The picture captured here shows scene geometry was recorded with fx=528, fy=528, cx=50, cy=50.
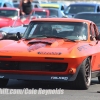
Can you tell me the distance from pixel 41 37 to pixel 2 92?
208 centimetres

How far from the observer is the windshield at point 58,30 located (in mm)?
10977

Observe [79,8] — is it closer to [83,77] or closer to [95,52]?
[95,52]

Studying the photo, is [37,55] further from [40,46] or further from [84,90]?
[84,90]

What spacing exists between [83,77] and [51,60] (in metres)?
0.72

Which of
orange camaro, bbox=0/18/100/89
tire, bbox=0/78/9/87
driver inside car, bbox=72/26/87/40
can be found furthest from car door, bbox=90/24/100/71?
tire, bbox=0/78/9/87

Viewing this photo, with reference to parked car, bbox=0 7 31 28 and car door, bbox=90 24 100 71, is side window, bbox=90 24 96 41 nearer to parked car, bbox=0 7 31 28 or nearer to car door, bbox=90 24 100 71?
car door, bbox=90 24 100 71

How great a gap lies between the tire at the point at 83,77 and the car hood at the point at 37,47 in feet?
1.36

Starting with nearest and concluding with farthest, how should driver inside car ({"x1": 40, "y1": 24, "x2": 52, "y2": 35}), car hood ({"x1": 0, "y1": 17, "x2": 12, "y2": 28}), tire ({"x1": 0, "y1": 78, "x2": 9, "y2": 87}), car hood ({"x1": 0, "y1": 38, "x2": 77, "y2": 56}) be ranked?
car hood ({"x1": 0, "y1": 38, "x2": 77, "y2": 56}) → tire ({"x1": 0, "y1": 78, "x2": 9, "y2": 87}) → driver inside car ({"x1": 40, "y1": 24, "x2": 52, "y2": 35}) → car hood ({"x1": 0, "y1": 17, "x2": 12, "y2": 28})

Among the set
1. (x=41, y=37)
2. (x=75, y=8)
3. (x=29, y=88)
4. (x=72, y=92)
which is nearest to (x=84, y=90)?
(x=72, y=92)

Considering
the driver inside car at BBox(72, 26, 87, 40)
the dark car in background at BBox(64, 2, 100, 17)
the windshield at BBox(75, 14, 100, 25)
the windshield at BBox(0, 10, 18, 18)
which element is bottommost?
the dark car in background at BBox(64, 2, 100, 17)

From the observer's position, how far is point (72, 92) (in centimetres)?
952

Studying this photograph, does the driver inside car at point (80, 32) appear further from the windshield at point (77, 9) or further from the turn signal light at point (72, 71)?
the windshield at point (77, 9)

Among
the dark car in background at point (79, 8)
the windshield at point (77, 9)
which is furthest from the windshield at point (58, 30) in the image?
the windshield at point (77, 9)

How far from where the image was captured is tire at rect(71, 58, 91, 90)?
9.67 m
